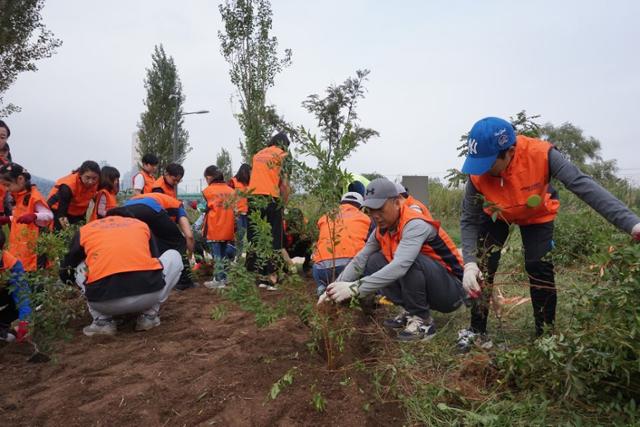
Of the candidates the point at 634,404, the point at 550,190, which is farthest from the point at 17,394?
the point at 550,190

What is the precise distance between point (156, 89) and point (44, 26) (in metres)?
11.1

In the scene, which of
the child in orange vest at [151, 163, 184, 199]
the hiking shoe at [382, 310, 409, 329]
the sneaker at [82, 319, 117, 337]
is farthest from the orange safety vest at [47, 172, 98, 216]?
the hiking shoe at [382, 310, 409, 329]

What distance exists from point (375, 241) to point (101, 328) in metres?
2.03

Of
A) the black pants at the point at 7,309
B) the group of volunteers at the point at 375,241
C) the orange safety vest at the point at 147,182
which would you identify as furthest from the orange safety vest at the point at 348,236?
the orange safety vest at the point at 147,182

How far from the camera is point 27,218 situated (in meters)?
3.99

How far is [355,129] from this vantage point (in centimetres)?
227

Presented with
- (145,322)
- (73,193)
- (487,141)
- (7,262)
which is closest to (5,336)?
(7,262)

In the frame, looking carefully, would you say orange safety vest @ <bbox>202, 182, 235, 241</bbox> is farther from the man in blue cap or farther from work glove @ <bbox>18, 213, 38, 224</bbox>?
the man in blue cap

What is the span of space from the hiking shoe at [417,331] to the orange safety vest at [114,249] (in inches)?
68.9

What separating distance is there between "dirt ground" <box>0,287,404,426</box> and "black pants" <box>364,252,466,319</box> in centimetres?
70

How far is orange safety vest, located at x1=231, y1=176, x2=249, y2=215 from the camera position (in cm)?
242

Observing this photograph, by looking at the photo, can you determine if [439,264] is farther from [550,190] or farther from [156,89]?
[156,89]

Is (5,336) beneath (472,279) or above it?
beneath

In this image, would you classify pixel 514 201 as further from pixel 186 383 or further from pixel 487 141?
pixel 186 383
